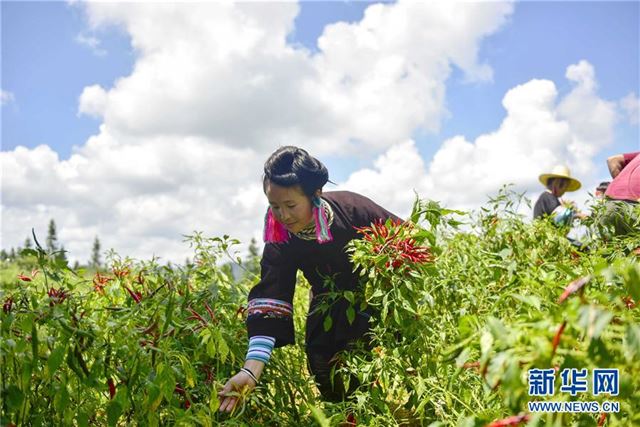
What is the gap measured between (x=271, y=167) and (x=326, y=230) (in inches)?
13.0

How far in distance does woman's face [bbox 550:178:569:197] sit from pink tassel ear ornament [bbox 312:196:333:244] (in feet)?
11.1

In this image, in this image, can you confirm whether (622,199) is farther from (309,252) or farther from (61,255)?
(61,255)

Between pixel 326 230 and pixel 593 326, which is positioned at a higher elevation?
pixel 326 230

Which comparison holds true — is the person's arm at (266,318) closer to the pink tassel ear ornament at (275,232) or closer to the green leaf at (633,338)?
the pink tassel ear ornament at (275,232)

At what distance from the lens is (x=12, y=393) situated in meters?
1.10

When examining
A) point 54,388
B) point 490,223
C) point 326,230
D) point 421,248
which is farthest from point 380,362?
point 490,223

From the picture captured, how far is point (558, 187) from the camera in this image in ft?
15.5

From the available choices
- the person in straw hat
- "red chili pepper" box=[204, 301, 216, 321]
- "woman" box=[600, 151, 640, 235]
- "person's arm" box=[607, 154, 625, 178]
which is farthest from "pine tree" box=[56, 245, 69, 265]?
the person in straw hat

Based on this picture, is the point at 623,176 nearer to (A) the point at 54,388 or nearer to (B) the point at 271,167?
(B) the point at 271,167

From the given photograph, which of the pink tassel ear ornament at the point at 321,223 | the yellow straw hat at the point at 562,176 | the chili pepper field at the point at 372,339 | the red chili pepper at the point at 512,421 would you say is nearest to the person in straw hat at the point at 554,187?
the yellow straw hat at the point at 562,176

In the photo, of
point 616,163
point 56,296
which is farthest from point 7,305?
Result: point 616,163

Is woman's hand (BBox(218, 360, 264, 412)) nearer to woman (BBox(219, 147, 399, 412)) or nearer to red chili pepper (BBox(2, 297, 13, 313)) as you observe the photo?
woman (BBox(219, 147, 399, 412))

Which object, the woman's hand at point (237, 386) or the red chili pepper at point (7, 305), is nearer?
the red chili pepper at point (7, 305)

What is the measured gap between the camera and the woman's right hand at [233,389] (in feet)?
5.26
